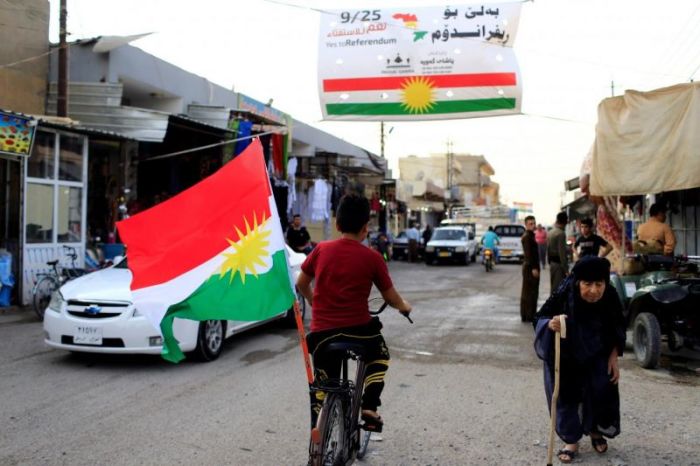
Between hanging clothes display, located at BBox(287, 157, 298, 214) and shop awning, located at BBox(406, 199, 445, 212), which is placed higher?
shop awning, located at BBox(406, 199, 445, 212)

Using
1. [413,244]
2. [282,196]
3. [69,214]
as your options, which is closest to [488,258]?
[413,244]

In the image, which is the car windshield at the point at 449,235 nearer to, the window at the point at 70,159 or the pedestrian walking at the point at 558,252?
the pedestrian walking at the point at 558,252

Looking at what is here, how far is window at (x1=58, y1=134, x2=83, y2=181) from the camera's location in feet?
42.4

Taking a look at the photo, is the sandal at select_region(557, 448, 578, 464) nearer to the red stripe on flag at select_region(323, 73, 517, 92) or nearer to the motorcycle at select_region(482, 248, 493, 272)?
the red stripe on flag at select_region(323, 73, 517, 92)

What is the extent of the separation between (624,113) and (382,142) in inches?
1367

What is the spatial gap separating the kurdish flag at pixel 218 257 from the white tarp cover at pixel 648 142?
5735 mm

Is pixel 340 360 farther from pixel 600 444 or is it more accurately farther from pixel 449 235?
pixel 449 235

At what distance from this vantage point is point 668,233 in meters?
8.77

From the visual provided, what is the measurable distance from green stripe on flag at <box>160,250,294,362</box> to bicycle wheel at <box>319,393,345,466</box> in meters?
0.80

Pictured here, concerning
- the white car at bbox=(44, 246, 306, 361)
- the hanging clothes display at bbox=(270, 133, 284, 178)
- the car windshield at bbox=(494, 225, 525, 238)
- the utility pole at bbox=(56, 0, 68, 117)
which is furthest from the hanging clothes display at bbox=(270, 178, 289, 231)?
the car windshield at bbox=(494, 225, 525, 238)

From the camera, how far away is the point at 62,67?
13.4 metres

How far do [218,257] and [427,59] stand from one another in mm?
7035

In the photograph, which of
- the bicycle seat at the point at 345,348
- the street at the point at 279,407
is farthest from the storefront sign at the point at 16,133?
the bicycle seat at the point at 345,348

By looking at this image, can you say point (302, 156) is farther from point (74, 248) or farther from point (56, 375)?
point (56, 375)
